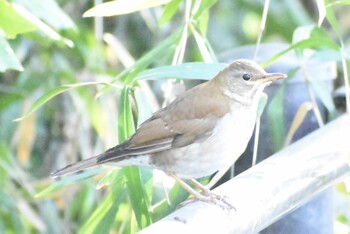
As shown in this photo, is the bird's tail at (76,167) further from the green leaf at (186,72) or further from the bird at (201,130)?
the green leaf at (186,72)

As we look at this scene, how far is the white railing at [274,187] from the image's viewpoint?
67.5 inches

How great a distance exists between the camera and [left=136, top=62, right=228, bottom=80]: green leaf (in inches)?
99.2

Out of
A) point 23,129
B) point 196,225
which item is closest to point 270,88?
point 196,225

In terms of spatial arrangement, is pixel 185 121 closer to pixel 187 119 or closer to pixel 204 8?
pixel 187 119

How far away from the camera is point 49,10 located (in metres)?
2.94

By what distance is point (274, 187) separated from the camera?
189 cm

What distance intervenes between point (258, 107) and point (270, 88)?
0.21 feet

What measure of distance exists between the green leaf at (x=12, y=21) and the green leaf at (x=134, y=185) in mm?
305

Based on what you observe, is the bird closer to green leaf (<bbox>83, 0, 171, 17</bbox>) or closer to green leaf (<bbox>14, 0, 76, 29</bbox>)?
green leaf (<bbox>83, 0, 171, 17</bbox>)

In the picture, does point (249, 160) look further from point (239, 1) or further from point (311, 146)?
point (239, 1)

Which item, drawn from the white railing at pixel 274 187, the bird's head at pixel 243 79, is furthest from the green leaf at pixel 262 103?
the white railing at pixel 274 187

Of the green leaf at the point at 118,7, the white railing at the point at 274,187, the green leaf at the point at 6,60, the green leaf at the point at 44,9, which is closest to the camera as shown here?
the white railing at the point at 274,187

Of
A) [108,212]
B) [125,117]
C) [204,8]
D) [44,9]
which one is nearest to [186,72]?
[125,117]

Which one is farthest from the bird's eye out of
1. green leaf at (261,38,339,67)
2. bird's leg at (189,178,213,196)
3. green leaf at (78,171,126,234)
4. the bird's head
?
green leaf at (78,171,126,234)
